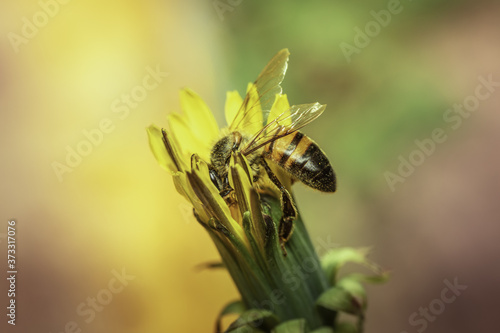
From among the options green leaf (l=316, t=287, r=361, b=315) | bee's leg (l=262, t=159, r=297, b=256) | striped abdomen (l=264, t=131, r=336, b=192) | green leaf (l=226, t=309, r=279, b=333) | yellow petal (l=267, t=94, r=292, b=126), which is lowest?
green leaf (l=316, t=287, r=361, b=315)

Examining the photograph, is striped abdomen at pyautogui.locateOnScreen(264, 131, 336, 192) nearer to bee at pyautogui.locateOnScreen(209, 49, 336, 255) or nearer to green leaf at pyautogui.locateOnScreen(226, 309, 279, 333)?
bee at pyautogui.locateOnScreen(209, 49, 336, 255)

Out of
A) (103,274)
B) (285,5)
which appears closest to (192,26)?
(285,5)

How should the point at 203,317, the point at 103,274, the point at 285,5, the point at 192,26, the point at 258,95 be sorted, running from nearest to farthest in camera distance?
the point at 258,95, the point at 103,274, the point at 203,317, the point at 285,5, the point at 192,26

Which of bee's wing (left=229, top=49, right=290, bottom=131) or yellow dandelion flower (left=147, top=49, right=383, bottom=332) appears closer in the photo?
yellow dandelion flower (left=147, top=49, right=383, bottom=332)

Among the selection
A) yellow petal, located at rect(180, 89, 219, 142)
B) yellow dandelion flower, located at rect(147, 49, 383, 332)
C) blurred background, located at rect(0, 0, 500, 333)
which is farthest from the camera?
blurred background, located at rect(0, 0, 500, 333)

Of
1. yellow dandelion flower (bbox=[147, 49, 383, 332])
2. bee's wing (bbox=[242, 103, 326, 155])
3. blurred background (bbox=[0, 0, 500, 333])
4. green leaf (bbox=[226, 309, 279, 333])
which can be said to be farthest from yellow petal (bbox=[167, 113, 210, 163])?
blurred background (bbox=[0, 0, 500, 333])

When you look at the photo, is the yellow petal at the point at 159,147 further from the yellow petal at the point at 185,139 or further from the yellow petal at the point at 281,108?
the yellow petal at the point at 281,108

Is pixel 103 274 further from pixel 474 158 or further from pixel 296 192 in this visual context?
pixel 474 158
